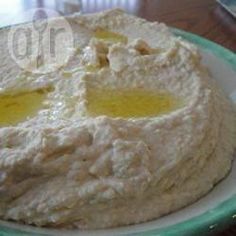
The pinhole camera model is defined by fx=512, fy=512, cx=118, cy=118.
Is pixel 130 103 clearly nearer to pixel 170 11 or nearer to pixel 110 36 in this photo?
pixel 110 36

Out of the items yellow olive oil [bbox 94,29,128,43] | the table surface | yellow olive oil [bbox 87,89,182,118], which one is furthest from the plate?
the table surface

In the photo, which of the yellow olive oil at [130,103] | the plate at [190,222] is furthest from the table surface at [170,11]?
the plate at [190,222]

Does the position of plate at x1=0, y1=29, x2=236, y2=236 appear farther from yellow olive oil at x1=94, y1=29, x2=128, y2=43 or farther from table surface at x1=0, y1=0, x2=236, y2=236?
table surface at x1=0, y1=0, x2=236, y2=236

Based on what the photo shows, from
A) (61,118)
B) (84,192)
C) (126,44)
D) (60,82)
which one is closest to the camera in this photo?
(84,192)

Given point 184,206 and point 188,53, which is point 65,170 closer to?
point 184,206

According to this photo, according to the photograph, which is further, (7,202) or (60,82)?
(60,82)

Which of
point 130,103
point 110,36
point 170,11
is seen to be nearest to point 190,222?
point 130,103

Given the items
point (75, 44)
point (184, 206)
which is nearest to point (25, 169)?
point (184, 206)
